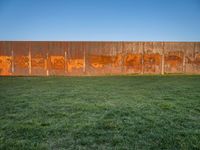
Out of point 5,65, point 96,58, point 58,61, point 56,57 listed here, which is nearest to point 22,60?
point 5,65

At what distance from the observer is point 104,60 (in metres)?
15.1

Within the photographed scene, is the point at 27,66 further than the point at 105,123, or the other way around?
the point at 27,66

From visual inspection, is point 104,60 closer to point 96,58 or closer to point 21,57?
point 96,58

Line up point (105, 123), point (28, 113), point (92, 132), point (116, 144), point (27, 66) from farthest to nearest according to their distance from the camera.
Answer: point (27, 66), point (28, 113), point (105, 123), point (92, 132), point (116, 144)

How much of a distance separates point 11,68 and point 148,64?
324 inches

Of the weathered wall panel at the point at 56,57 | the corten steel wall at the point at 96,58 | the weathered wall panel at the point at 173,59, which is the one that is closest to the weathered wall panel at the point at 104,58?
the corten steel wall at the point at 96,58

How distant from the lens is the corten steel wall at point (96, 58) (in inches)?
591

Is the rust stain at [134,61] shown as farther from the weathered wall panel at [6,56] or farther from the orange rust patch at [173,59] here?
the weathered wall panel at [6,56]

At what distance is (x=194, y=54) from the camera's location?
1543 cm

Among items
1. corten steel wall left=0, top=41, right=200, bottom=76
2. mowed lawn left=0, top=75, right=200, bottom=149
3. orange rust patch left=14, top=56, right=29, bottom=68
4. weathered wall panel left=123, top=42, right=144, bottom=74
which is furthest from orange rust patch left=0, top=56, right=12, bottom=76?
mowed lawn left=0, top=75, right=200, bottom=149

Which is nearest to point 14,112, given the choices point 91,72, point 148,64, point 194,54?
point 91,72

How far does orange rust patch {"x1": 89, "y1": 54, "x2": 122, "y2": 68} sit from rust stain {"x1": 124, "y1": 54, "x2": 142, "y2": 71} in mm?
485

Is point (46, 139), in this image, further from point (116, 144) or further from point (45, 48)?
point (45, 48)

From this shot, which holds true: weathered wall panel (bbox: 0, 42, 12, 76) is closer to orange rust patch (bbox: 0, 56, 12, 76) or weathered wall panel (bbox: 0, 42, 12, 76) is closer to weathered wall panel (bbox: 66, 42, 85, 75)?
orange rust patch (bbox: 0, 56, 12, 76)
